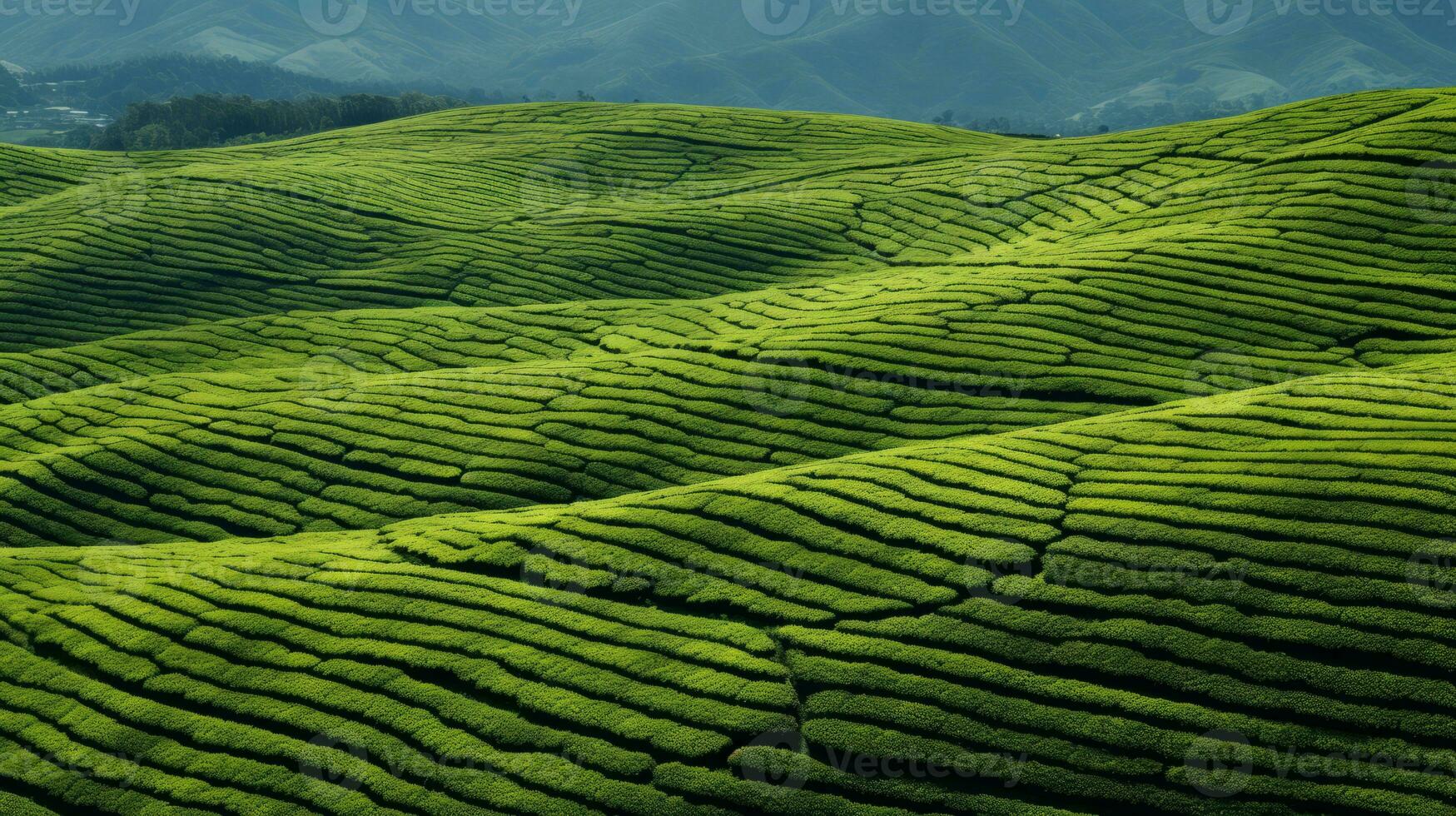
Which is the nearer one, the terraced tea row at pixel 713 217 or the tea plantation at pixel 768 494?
the tea plantation at pixel 768 494

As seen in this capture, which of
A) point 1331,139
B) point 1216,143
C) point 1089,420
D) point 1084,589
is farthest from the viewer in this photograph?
point 1216,143

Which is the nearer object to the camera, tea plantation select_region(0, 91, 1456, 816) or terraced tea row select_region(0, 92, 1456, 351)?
tea plantation select_region(0, 91, 1456, 816)

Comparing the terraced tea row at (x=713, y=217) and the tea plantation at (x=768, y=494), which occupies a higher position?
the terraced tea row at (x=713, y=217)

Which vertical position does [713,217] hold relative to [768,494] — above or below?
above

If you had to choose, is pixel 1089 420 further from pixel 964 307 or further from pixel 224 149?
pixel 224 149

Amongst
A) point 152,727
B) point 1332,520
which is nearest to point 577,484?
point 152,727

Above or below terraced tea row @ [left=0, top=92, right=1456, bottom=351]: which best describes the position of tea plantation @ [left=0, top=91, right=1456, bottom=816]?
below

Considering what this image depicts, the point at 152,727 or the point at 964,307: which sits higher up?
the point at 964,307

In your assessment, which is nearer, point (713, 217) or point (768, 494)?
point (768, 494)
